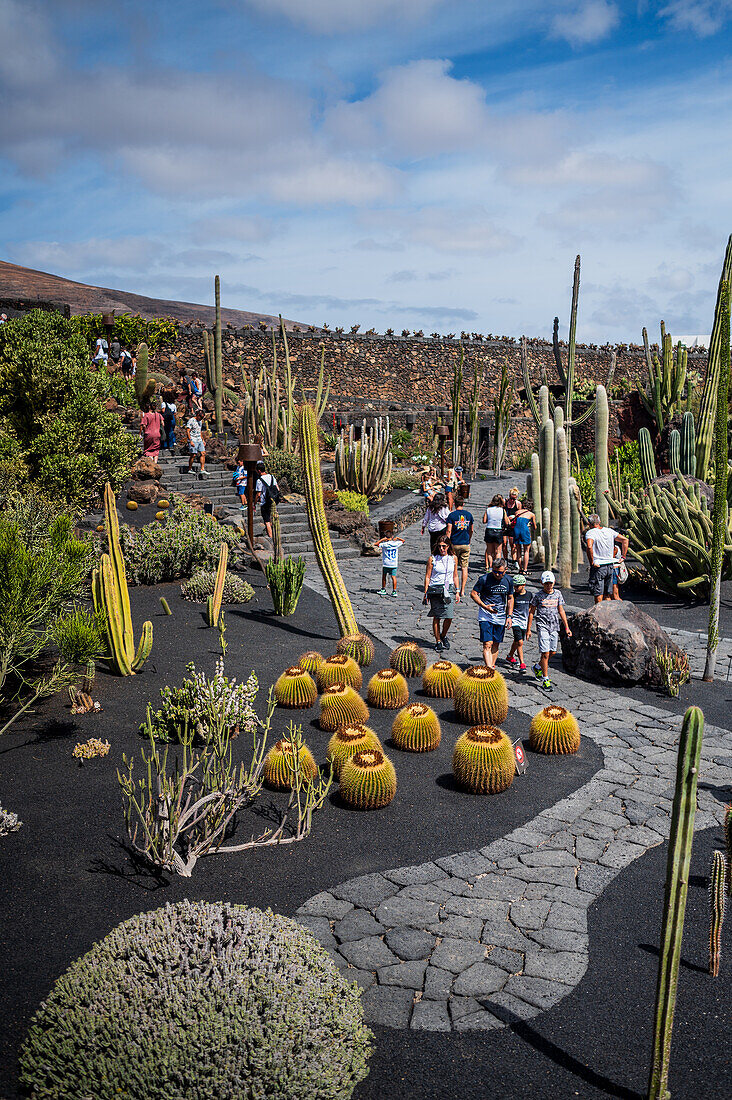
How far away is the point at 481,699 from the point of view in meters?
7.55

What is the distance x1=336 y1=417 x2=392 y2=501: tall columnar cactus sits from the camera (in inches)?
785

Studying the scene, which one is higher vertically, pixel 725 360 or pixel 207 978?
pixel 725 360

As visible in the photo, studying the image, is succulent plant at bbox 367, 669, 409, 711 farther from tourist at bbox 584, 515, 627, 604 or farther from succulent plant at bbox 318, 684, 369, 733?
tourist at bbox 584, 515, 627, 604

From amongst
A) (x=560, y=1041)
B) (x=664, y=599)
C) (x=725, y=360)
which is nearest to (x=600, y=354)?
(x=664, y=599)

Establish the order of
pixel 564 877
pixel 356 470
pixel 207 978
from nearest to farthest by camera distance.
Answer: pixel 207 978
pixel 564 877
pixel 356 470

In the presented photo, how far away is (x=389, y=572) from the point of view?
12.7 metres

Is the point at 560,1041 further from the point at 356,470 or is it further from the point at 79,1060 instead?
the point at 356,470

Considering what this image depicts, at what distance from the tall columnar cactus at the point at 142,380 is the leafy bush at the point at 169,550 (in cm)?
1092

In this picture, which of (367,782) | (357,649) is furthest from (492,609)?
(367,782)

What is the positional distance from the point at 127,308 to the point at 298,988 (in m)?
34.8

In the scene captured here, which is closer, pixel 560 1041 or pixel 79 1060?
pixel 79 1060

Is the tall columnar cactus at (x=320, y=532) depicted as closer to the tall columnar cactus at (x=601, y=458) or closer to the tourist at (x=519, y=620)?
the tourist at (x=519, y=620)

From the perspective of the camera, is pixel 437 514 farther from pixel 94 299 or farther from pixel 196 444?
pixel 94 299

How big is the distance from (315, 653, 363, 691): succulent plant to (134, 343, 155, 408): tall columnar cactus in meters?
16.4
